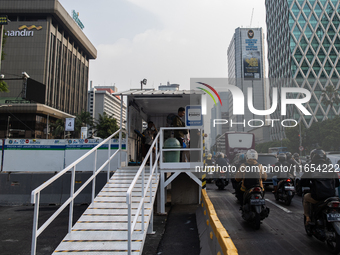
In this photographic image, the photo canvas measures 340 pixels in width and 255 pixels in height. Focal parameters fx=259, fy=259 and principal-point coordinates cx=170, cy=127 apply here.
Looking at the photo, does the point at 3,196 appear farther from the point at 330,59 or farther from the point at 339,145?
the point at 330,59

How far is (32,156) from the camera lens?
961 cm

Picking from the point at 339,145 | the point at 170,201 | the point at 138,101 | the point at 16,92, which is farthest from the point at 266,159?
the point at 16,92

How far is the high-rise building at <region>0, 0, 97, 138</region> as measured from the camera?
58.3 meters

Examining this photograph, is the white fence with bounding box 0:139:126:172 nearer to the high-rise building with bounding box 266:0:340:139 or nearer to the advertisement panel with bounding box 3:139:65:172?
the advertisement panel with bounding box 3:139:65:172

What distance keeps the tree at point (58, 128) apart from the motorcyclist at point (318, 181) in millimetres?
62374

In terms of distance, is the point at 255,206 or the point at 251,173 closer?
the point at 255,206

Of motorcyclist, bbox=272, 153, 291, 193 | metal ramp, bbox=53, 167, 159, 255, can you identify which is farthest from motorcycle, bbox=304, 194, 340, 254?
motorcyclist, bbox=272, 153, 291, 193

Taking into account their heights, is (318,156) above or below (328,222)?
above

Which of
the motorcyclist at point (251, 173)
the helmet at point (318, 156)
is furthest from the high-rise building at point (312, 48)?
the helmet at point (318, 156)

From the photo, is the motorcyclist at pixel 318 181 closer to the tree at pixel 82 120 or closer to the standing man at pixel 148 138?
the standing man at pixel 148 138

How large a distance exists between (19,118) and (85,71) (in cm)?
3849

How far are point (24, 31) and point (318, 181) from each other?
75.5 metres

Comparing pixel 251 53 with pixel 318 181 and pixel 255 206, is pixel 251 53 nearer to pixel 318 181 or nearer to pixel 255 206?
pixel 255 206

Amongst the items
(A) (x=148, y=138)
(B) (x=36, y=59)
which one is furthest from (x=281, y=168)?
(B) (x=36, y=59)
